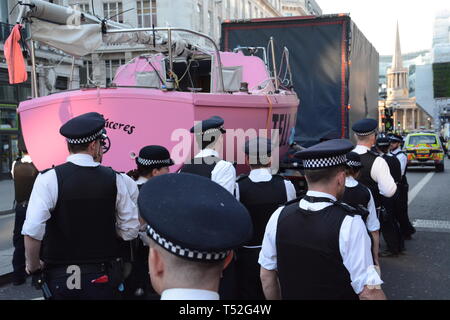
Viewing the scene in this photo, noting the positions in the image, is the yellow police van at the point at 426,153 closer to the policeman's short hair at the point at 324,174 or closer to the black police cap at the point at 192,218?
the policeman's short hair at the point at 324,174

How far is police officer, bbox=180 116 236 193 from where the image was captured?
4168 mm

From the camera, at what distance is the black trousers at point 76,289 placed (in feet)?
10.5

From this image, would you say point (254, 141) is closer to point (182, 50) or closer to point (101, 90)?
point (101, 90)

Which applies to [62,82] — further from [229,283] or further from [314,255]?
[314,255]

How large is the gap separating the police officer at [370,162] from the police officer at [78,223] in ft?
9.74

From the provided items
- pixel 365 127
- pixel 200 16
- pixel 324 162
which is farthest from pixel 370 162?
pixel 200 16

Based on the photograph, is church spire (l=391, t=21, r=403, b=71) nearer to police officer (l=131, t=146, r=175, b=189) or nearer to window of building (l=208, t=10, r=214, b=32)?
window of building (l=208, t=10, r=214, b=32)

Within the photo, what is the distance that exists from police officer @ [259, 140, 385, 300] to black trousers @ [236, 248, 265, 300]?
1.23 meters

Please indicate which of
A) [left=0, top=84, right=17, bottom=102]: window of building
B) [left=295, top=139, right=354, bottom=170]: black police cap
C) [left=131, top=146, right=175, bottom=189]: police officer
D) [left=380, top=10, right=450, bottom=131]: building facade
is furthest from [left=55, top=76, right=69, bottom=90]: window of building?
[left=380, top=10, right=450, bottom=131]: building facade

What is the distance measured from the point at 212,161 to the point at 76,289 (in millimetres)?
1628

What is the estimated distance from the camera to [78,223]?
126 inches

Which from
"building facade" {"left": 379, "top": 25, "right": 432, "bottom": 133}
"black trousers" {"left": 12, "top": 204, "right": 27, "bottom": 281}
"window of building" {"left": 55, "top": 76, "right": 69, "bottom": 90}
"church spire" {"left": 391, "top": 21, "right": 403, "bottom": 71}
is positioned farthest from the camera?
"church spire" {"left": 391, "top": 21, "right": 403, "bottom": 71}
